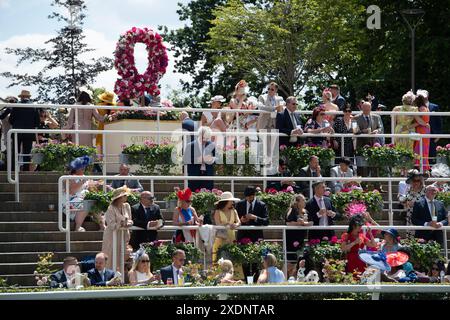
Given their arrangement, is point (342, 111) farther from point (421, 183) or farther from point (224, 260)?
point (224, 260)

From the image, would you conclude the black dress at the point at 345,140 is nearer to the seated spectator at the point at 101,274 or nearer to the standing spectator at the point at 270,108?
the standing spectator at the point at 270,108

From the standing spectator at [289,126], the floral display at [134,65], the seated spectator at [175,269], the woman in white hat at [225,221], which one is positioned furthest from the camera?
the floral display at [134,65]

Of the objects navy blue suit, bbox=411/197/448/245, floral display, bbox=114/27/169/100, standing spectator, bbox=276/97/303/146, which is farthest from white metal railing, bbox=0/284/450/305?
floral display, bbox=114/27/169/100

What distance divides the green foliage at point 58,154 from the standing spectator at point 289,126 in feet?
11.3

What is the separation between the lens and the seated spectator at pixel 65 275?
19297mm

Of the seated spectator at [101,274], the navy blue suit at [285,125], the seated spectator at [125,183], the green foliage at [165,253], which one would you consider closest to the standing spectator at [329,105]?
the navy blue suit at [285,125]

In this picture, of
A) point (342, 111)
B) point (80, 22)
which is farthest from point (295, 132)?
point (80, 22)

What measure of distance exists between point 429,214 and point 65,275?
608 centimetres

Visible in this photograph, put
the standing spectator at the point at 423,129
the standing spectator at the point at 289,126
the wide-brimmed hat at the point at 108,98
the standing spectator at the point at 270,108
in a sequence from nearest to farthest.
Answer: the standing spectator at the point at 289,126, the standing spectator at the point at 270,108, the standing spectator at the point at 423,129, the wide-brimmed hat at the point at 108,98

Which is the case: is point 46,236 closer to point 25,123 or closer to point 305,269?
point 25,123

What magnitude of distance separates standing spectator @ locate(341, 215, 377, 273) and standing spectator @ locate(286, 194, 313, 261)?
0.90 m

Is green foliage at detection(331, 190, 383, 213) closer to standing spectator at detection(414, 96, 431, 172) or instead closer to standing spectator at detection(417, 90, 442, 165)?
standing spectator at detection(414, 96, 431, 172)

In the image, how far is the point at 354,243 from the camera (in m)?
20.8

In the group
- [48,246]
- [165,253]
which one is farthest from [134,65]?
[165,253]
